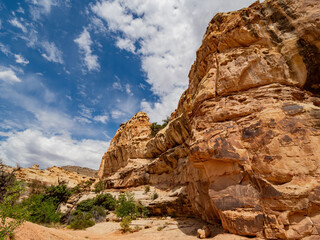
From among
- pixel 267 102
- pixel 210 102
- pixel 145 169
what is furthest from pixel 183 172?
pixel 267 102

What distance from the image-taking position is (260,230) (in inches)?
231

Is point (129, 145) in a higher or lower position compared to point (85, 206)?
higher

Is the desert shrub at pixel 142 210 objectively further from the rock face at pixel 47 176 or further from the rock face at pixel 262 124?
the rock face at pixel 47 176

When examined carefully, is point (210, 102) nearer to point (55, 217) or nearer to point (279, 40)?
point (279, 40)

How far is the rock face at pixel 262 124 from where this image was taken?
19.4ft

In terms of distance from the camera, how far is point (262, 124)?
7.14 meters

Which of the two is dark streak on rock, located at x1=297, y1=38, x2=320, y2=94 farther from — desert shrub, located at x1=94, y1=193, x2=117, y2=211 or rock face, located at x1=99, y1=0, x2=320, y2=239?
desert shrub, located at x1=94, y1=193, x2=117, y2=211

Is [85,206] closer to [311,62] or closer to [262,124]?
[262,124]

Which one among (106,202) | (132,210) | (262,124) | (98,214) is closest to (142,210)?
(132,210)

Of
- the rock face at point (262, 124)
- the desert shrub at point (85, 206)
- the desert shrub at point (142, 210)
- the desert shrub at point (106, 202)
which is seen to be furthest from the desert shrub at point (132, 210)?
the rock face at point (262, 124)

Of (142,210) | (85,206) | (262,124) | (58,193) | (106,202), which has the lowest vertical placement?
(142,210)

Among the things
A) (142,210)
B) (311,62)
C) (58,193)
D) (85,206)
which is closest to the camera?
(311,62)

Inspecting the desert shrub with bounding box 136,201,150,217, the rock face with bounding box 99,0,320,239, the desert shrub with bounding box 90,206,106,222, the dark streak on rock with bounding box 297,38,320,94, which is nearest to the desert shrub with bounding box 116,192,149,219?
the desert shrub with bounding box 136,201,150,217

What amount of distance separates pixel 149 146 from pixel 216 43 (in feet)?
79.4
